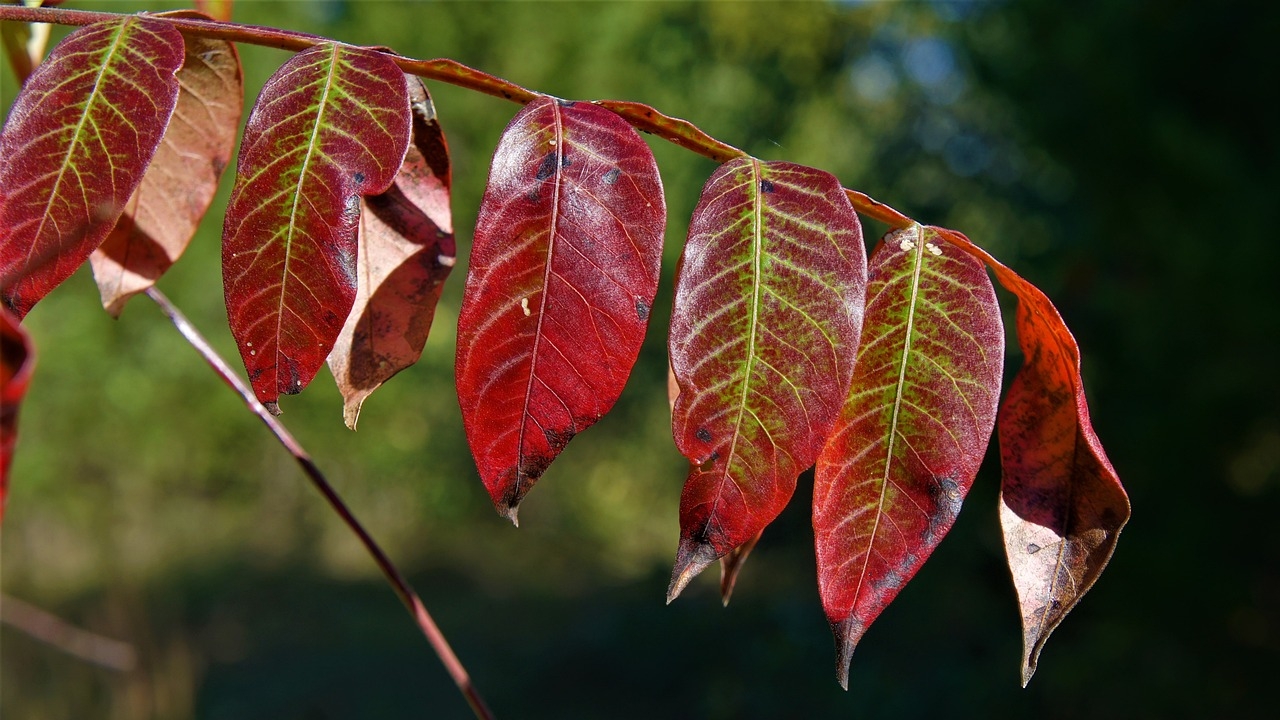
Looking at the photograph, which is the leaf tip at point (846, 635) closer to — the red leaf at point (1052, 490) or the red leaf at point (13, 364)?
the red leaf at point (1052, 490)

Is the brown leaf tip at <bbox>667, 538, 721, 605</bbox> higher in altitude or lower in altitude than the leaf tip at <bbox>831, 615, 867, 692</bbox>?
higher

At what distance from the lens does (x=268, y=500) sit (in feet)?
40.3

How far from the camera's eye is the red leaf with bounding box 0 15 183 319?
1.47ft

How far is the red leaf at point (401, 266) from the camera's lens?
0.53m

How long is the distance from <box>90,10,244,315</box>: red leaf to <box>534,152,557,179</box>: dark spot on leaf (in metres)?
0.25

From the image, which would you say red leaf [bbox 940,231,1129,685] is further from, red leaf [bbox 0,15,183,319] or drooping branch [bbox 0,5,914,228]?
red leaf [bbox 0,15,183,319]

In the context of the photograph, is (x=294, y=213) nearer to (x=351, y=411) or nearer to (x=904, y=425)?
(x=351, y=411)

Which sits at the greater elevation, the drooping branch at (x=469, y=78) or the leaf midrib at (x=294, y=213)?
the drooping branch at (x=469, y=78)

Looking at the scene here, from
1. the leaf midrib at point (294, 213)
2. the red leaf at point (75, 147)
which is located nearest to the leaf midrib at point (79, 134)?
the red leaf at point (75, 147)

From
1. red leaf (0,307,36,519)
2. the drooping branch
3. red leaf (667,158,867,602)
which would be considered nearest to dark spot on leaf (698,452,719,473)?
red leaf (667,158,867,602)

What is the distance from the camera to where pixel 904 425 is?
0.48 metres

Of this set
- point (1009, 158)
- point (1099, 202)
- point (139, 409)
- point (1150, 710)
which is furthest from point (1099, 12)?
point (139, 409)

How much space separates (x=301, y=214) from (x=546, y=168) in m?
0.11

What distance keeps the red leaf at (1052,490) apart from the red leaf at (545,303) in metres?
0.16
